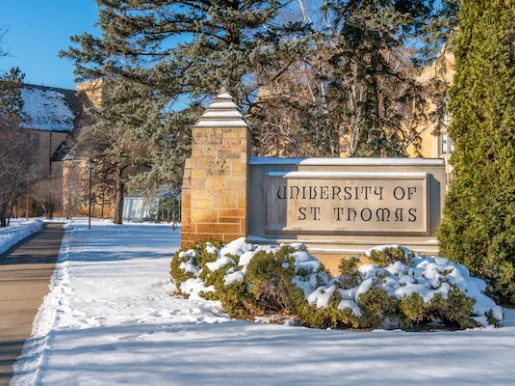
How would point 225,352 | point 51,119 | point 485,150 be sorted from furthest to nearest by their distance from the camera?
point 51,119, point 485,150, point 225,352

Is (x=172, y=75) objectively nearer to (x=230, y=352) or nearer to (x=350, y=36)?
(x=350, y=36)

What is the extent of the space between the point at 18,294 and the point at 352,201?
5.34 meters

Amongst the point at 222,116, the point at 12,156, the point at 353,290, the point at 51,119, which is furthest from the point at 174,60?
the point at 51,119

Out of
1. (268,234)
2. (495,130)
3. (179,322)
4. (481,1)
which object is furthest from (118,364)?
(481,1)

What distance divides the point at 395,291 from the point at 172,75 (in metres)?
8.89

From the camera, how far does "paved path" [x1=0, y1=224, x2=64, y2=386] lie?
15.5 ft

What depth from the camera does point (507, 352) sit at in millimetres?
4336

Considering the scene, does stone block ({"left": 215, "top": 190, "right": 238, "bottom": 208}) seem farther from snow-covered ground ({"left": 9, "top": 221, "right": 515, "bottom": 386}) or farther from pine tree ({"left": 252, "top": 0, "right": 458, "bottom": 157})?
pine tree ({"left": 252, "top": 0, "right": 458, "bottom": 157})

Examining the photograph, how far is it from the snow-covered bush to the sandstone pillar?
1.19 metres

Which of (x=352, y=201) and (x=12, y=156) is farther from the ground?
(x=12, y=156)

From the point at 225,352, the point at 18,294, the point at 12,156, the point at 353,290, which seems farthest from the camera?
the point at 12,156

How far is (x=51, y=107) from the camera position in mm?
62844

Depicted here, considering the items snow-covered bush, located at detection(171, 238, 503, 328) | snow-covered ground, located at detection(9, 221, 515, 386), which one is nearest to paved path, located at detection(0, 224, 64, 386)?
snow-covered ground, located at detection(9, 221, 515, 386)

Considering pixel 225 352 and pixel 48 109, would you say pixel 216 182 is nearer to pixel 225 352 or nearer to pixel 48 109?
pixel 225 352
